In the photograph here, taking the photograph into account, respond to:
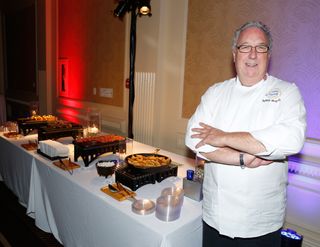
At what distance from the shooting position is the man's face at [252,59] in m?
1.16

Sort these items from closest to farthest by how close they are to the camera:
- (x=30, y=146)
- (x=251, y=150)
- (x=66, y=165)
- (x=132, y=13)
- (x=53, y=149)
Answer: (x=251, y=150) → (x=66, y=165) → (x=53, y=149) → (x=30, y=146) → (x=132, y=13)

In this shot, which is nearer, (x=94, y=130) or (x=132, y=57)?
(x=94, y=130)

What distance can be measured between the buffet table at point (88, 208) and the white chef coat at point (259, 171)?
0.20 m

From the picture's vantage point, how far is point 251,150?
1086mm

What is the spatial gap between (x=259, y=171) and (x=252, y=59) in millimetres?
484

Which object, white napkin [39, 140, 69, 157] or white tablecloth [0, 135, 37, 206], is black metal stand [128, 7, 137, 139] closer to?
white tablecloth [0, 135, 37, 206]

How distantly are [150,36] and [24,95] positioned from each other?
13.6 ft

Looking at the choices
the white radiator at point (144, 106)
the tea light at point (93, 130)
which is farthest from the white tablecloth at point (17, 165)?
the white radiator at point (144, 106)

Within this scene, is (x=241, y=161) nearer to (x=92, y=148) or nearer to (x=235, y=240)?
(x=235, y=240)

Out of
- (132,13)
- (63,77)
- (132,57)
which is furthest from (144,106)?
(63,77)

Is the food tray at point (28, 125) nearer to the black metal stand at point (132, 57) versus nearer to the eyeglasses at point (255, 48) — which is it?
the black metal stand at point (132, 57)

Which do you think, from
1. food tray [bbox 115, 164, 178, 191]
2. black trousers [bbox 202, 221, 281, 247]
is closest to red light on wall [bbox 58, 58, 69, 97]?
food tray [bbox 115, 164, 178, 191]

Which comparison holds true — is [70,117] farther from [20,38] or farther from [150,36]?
[20,38]

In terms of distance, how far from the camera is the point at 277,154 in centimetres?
106
